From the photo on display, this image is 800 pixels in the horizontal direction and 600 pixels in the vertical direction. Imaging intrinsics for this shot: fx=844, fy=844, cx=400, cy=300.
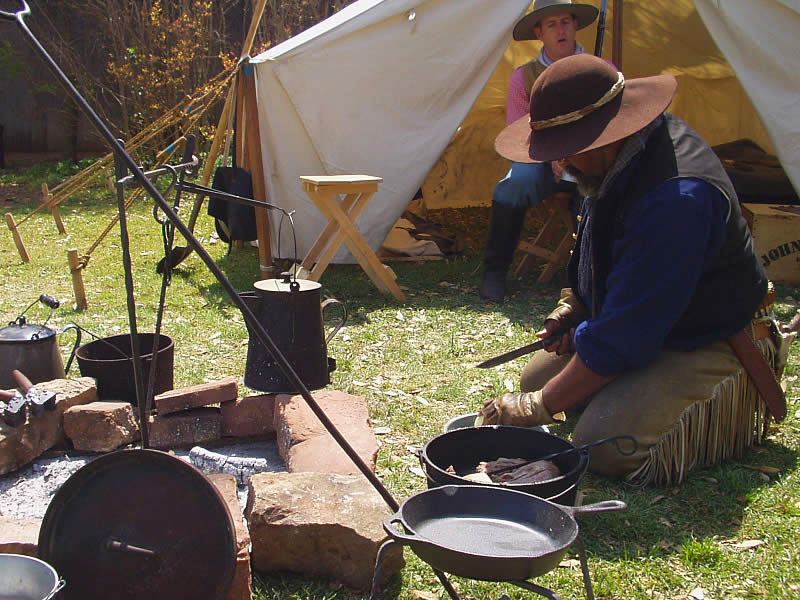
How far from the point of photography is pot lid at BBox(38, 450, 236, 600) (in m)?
2.06

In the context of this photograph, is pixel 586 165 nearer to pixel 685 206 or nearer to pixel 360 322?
pixel 685 206

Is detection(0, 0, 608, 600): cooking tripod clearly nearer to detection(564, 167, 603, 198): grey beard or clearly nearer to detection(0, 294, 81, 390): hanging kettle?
detection(564, 167, 603, 198): grey beard

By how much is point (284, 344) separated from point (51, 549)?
1.60m

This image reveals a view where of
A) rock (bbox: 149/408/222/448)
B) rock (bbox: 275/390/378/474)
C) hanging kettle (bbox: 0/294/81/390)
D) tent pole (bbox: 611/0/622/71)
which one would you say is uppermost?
tent pole (bbox: 611/0/622/71)

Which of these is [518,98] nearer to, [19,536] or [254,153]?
[254,153]

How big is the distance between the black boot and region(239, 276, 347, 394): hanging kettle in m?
2.24

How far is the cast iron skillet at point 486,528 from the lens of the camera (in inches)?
70.4

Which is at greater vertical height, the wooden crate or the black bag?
the black bag

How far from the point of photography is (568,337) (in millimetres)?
3373

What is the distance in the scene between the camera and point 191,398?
334cm

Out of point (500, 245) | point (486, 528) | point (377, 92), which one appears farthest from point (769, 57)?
point (486, 528)

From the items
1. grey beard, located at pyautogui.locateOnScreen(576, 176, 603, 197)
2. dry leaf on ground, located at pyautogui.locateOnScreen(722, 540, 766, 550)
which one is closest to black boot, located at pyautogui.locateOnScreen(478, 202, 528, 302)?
grey beard, located at pyautogui.locateOnScreen(576, 176, 603, 197)

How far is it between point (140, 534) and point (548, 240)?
479cm

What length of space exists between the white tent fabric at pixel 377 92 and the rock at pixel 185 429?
9.59ft
